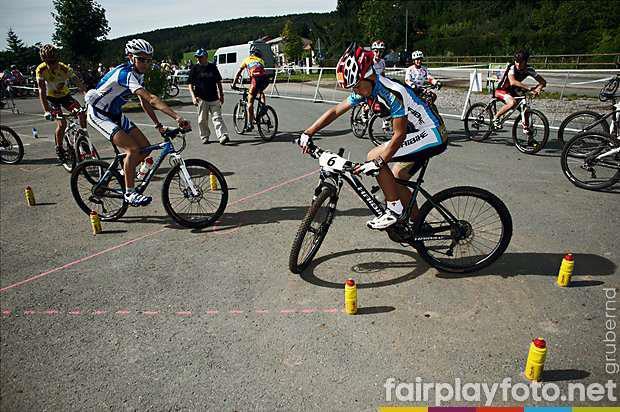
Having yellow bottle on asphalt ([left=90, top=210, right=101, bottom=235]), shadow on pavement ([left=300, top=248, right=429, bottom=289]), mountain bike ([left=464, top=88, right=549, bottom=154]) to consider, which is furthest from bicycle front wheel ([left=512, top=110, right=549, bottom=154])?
yellow bottle on asphalt ([left=90, top=210, right=101, bottom=235])

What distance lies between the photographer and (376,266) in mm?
4902

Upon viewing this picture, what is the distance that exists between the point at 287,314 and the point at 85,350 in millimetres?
1835

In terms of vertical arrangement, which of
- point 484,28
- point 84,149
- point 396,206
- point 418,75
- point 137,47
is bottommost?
point 396,206

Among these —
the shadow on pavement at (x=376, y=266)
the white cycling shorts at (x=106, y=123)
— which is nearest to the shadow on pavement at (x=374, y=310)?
the shadow on pavement at (x=376, y=266)

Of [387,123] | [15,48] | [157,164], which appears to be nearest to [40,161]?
[157,164]

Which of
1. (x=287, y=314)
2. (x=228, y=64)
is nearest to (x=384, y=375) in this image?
(x=287, y=314)

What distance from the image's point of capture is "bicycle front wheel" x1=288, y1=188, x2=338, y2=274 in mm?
4418

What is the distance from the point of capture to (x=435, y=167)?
8.64 meters

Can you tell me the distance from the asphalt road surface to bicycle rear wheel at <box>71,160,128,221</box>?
23 centimetres

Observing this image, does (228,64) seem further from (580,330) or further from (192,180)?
(580,330)

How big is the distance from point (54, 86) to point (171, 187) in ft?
16.2

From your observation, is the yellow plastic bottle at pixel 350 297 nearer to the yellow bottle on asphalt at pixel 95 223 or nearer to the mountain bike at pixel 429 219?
the mountain bike at pixel 429 219

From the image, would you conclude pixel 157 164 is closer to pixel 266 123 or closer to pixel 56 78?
pixel 56 78

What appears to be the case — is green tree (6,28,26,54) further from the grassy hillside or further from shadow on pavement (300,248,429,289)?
shadow on pavement (300,248,429,289)
